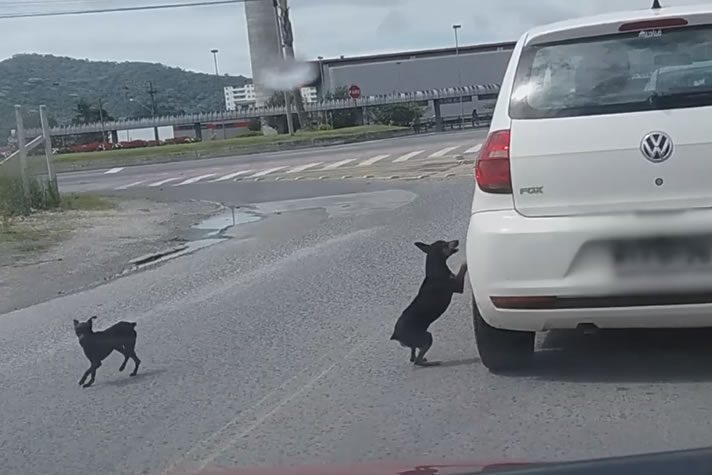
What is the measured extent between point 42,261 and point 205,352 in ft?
23.1

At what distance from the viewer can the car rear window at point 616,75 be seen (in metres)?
5.27

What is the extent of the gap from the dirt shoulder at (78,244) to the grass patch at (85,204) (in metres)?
0.33

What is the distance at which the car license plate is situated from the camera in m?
5.06

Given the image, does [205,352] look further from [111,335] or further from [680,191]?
[680,191]

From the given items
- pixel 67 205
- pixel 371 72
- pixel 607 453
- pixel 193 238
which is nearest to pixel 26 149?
pixel 67 205

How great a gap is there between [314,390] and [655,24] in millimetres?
2634

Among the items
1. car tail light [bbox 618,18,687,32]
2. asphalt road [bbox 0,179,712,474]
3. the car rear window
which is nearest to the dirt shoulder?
asphalt road [bbox 0,179,712,474]

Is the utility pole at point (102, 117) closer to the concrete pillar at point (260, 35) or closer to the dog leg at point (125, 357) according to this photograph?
the concrete pillar at point (260, 35)

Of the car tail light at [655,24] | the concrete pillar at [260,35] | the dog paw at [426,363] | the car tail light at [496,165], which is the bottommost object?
the dog paw at [426,363]

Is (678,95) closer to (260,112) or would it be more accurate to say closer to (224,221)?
(224,221)

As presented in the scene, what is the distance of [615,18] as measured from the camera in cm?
566

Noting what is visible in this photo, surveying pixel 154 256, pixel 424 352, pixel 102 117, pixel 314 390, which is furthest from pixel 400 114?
pixel 314 390

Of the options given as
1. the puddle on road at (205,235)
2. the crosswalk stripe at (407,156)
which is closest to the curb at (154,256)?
the puddle on road at (205,235)

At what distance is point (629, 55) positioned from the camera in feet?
17.8
